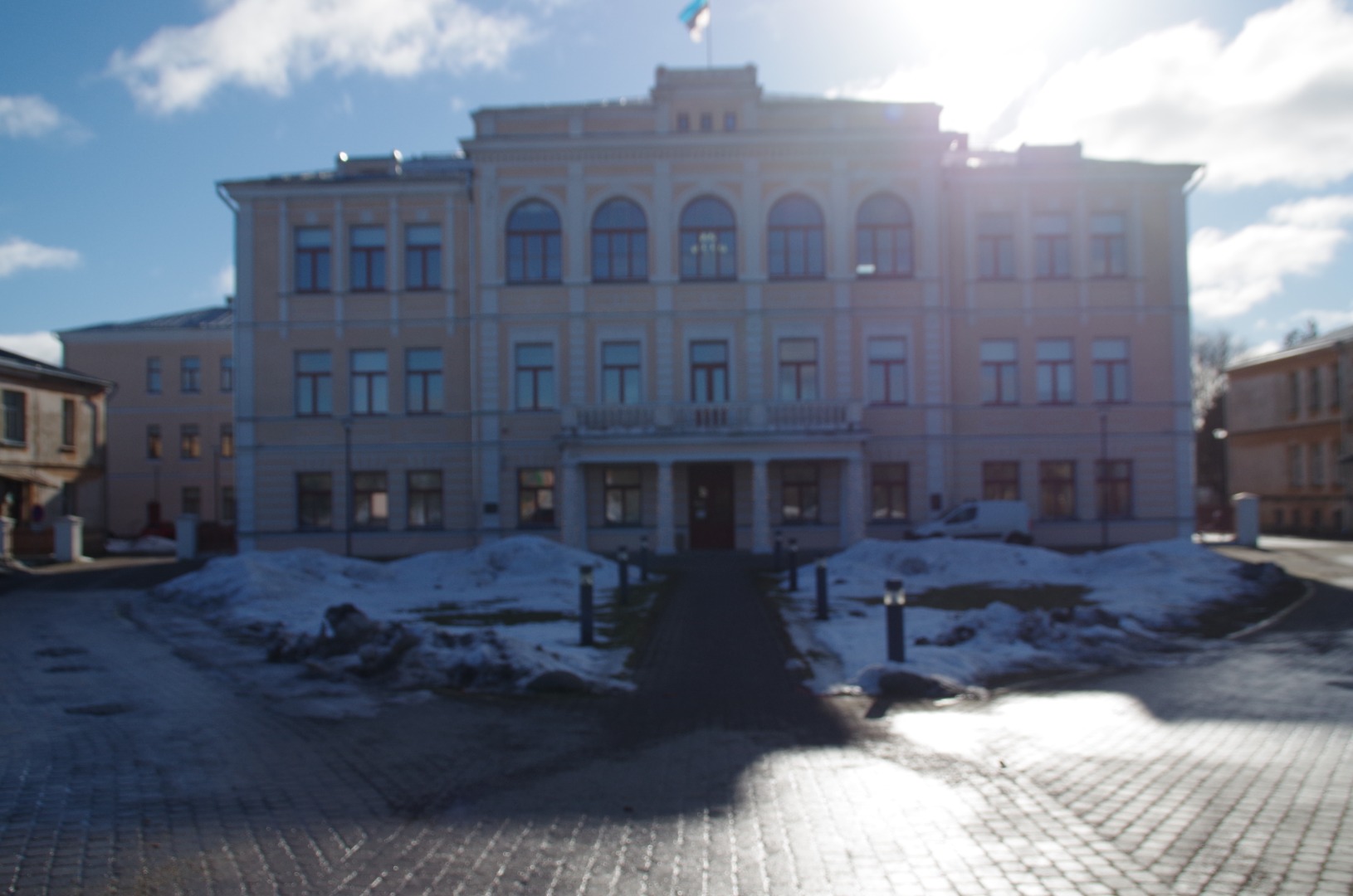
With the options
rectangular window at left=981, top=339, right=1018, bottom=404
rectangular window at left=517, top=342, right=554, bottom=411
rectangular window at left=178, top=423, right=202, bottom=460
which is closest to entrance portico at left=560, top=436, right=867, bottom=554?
rectangular window at left=517, top=342, right=554, bottom=411

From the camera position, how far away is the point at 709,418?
32656mm

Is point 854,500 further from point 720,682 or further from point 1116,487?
point 720,682

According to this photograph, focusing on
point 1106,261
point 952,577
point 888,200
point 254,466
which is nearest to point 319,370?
point 254,466

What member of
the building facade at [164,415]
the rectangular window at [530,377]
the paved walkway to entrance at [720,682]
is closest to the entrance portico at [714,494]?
the rectangular window at [530,377]

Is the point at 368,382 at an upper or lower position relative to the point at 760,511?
upper

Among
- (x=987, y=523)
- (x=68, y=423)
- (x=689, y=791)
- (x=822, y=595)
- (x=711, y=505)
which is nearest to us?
(x=689, y=791)

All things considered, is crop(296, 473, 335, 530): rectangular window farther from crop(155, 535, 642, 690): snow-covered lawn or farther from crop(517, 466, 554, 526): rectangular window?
crop(155, 535, 642, 690): snow-covered lawn

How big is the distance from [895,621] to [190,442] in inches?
2189

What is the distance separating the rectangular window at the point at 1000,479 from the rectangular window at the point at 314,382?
2278 cm

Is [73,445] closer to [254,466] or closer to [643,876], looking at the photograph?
[254,466]

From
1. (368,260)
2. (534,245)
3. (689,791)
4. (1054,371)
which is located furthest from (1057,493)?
(689,791)

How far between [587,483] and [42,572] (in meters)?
16.5

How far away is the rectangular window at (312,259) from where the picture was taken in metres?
35.6


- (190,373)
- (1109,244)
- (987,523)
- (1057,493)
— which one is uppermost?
(1109,244)
